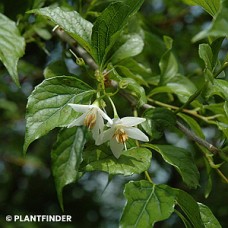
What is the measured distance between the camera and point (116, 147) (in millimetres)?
1000

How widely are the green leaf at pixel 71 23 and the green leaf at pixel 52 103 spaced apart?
0.31 feet

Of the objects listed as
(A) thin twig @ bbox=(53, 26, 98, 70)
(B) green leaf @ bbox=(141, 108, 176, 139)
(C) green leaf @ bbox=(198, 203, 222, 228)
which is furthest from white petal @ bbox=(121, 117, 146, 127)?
(A) thin twig @ bbox=(53, 26, 98, 70)

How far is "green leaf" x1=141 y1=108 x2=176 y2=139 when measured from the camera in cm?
113

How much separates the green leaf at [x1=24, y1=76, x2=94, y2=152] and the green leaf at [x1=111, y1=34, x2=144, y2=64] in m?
0.25

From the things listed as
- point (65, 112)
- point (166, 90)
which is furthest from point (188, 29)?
point (65, 112)

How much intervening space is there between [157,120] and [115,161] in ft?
0.64

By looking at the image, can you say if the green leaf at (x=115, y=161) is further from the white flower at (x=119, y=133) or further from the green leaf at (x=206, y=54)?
the green leaf at (x=206, y=54)

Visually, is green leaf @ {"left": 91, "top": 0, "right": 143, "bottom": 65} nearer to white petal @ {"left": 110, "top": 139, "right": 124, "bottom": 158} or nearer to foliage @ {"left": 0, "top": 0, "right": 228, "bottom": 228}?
foliage @ {"left": 0, "top": 0, "right": 228, "bottom": 228}

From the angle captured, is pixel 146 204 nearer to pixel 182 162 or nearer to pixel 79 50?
pixel 182 162

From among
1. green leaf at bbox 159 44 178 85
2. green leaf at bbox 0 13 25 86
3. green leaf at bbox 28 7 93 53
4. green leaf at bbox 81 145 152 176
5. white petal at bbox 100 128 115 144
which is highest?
green leaf at bbox 28 7 93 53

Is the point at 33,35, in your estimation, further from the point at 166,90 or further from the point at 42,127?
the point at 42,127

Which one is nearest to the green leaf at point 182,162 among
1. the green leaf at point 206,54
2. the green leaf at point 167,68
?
the green leaf at point 206,54

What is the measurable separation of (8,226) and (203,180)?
1.56 metres

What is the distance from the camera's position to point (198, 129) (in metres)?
1.25
